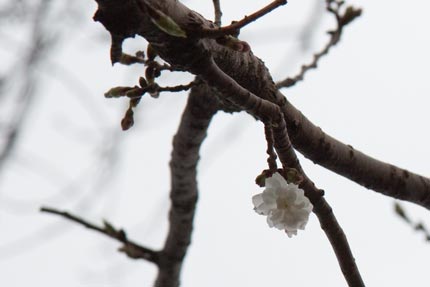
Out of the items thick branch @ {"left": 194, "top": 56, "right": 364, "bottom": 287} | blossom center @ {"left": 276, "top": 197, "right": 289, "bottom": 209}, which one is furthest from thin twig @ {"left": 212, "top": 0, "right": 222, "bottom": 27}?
blossom center @ {"left": 276, "top": 197, "right": 289, "bottom": 209}

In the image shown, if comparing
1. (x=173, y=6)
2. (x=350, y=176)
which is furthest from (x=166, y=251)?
(x=173, y=6)

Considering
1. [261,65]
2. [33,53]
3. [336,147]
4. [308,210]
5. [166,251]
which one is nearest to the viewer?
[308,210]

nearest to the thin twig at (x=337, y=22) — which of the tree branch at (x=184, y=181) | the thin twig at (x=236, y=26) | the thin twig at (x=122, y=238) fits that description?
the tree branch at (x=184, y=181)

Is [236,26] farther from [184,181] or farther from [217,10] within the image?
[184,181]

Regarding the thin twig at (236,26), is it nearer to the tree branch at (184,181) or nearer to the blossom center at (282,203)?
the blossom center at (282,203)

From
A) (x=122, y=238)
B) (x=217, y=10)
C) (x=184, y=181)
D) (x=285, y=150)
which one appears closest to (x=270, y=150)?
(x=285, y=150)

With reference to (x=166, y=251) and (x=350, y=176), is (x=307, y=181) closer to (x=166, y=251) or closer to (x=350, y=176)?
(x=350, y=176)

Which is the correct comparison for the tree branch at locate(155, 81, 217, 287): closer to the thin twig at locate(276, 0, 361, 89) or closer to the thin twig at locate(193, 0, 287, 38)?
the thin twig at locate(276, 0, 361, 89)

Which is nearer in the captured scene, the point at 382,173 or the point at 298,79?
the point at 382,173
